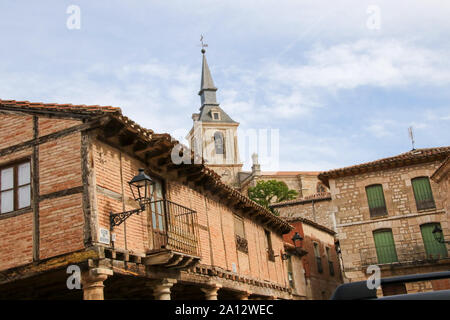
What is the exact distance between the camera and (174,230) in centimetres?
1313

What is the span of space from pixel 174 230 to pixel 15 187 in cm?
400

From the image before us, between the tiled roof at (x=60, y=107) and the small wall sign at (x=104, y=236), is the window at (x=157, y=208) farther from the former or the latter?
the tiled roof at (x=60, y=107)

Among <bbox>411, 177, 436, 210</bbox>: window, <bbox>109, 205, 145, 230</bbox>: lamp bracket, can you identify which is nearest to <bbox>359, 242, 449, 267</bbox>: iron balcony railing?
<bbox>411, 177, 436, 210</bbox>: window

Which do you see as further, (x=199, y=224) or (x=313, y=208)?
(x=313, y=208)

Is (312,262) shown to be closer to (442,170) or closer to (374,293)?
(442,170)

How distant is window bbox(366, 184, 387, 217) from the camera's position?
27.9 m

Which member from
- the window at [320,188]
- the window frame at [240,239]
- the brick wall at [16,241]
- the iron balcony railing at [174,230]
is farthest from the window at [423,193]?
the window at [320,188]

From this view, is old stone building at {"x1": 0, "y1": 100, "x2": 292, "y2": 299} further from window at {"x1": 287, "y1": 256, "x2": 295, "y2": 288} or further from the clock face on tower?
the clock face on tower

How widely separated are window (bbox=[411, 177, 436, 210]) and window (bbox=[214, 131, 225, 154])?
55.7 m

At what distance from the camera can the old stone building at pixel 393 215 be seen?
26.5 m

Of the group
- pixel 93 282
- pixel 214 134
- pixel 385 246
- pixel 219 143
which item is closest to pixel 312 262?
pixel 385 246

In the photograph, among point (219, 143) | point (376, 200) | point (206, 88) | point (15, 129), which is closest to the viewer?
point (15, 129)

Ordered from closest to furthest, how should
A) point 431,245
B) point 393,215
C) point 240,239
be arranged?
point 240,239
point 431,245
point 393,215
